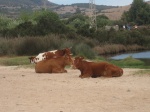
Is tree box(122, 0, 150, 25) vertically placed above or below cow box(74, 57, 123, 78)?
below

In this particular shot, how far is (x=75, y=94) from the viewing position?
11.1 meters

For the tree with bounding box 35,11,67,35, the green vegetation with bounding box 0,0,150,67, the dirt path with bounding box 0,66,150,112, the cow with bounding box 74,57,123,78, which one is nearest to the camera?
the dirt path with bounding box 0,66,150,112

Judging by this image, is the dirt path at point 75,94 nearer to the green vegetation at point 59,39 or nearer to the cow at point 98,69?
the cow at point 98,69

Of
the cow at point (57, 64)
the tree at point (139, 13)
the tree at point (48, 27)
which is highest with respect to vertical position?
the cow at point (57, 64)

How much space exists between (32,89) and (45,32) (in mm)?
37808

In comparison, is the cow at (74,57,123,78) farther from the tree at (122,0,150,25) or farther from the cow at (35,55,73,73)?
the tree at (122,0,150,25)

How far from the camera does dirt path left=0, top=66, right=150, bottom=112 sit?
30.7 feet

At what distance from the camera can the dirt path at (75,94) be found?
9.37m

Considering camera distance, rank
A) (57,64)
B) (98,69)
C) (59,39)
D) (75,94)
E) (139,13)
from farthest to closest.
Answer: (139,13) < (59,39) < (57,64) < (98,69) < (75,94)

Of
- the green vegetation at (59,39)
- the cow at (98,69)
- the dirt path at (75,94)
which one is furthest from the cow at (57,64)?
the green vegetation at (59,39)

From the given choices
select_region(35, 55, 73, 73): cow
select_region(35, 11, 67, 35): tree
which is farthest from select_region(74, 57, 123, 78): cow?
select_region(35, 11, 67, 35): tree

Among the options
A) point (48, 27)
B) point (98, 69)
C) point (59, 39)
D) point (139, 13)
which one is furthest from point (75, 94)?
point (139, 13)

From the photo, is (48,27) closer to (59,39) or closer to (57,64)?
(59,39)

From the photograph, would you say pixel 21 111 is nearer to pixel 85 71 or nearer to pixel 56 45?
pixel 85 71
